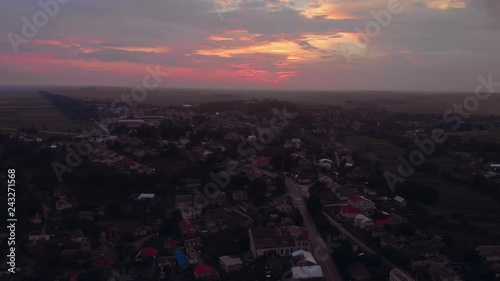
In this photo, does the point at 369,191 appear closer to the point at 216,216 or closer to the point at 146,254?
the point at 216,216

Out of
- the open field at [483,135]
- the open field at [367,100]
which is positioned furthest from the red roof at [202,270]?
the open field at [367,100]

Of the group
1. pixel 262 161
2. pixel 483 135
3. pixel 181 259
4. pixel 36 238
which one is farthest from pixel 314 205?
pixel 483 135

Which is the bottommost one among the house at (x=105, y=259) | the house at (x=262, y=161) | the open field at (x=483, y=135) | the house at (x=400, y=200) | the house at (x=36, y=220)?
the house at (x=105, y=259)

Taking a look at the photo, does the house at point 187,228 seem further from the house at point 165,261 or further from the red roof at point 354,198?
the red roof at point 354,198

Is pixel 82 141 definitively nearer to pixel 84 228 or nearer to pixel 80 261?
pixel 84 228

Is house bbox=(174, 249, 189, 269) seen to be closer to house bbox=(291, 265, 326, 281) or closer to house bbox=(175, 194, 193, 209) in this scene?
house bbox=(291, 265, 326, 281)

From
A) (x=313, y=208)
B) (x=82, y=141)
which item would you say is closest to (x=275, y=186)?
(x=313, y=208)
